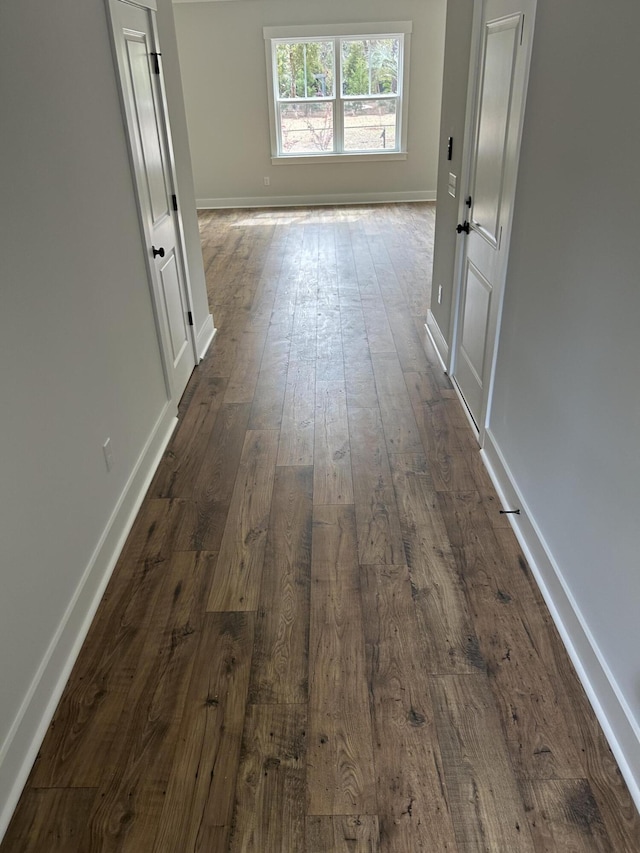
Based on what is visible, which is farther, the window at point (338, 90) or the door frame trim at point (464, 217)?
the window at point (338, 90)

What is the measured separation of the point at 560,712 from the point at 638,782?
271mm

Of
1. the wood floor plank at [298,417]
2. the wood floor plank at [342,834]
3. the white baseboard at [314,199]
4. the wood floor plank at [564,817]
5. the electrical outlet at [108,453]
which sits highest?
the electrical outlet at [108,453]

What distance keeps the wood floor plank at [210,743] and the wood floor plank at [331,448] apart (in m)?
0.81

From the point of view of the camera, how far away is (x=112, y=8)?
264 centimetres

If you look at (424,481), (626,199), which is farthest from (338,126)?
(626,199)

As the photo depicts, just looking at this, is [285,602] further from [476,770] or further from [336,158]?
[336,158]

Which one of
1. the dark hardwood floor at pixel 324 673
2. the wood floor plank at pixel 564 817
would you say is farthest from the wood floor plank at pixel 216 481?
the wood floor plank at pixel 564 817

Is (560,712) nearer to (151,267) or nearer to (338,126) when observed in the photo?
(151,267)

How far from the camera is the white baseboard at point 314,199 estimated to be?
9.21m

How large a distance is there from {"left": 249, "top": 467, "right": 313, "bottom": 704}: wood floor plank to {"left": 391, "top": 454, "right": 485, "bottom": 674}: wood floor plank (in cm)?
41

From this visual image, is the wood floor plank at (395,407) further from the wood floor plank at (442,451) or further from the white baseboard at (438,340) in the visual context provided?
the white baseboard at (438,340)

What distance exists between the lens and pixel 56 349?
2.04 m

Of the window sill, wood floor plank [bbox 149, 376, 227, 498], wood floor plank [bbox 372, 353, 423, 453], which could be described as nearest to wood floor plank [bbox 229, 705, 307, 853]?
wood floor plank [bbox 149, 376, 227, 498]

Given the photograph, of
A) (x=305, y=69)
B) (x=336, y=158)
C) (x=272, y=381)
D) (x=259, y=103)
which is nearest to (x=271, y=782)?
(x=272, y=381)
